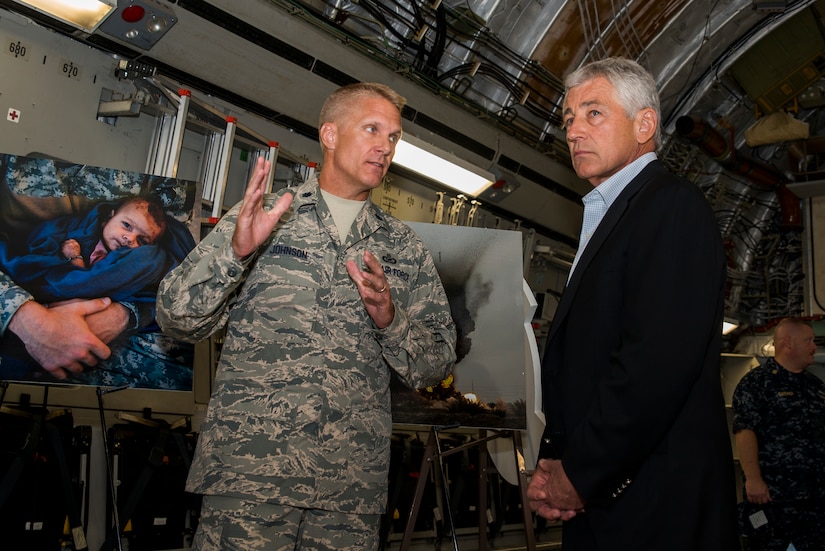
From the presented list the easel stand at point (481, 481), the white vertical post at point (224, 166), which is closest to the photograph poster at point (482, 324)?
the easel stand at point (481, 481)

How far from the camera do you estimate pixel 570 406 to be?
154 centimetres

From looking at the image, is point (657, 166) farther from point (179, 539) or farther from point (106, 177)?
point (179, 539)

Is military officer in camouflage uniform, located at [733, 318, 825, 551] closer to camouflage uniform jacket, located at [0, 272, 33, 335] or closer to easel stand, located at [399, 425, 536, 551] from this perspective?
easel stand, located at [399, 425, 536, 551]

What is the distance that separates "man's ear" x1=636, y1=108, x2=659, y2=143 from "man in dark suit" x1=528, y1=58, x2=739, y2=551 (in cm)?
15

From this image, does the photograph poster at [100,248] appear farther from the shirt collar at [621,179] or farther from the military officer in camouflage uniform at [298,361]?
the shirt collar at [621,179]

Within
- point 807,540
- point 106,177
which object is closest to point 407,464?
point 807,540

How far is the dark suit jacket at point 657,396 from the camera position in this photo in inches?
52.4

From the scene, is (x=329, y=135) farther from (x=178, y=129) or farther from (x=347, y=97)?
(x=178, y=129)

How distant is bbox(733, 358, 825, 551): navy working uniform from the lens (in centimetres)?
404

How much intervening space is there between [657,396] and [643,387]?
1.2 inches

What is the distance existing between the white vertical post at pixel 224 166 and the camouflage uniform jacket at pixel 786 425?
11.0 ft

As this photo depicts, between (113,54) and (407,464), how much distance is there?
3.20m

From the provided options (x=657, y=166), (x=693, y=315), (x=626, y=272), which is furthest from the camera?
(x=657, y=166)

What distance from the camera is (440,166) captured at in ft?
15.6
